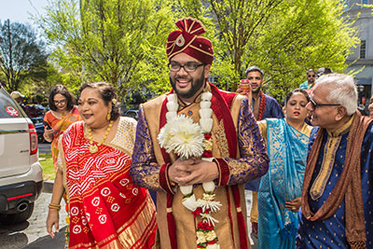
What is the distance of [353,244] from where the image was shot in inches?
77.0

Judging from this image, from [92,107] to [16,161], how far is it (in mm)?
2040

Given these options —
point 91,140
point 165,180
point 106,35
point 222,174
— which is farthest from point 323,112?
point 106,35

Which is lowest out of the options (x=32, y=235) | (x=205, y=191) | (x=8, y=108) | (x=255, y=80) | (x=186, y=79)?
(x=32, y=235)

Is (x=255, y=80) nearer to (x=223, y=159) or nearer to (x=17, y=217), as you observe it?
(x=223, y=159)

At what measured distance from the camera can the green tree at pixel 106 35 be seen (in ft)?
39.7

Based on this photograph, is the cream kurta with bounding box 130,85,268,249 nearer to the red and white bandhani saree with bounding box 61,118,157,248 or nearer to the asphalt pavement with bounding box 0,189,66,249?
the red and white bandhani saree with bounding box 61,118,157,248

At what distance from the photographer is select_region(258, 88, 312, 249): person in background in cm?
313

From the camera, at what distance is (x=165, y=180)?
189 centimetres

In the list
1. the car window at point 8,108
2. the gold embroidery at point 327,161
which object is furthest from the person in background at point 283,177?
the car window at point 8,108

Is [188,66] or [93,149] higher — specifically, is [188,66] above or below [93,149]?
above

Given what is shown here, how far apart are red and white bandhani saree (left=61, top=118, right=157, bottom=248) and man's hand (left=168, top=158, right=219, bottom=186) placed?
43.9 inches

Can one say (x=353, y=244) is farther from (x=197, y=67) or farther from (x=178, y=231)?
(x=197, y=67)

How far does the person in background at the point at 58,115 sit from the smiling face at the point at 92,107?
197 centimetres

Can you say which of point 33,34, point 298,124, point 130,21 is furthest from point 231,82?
point 33,34
